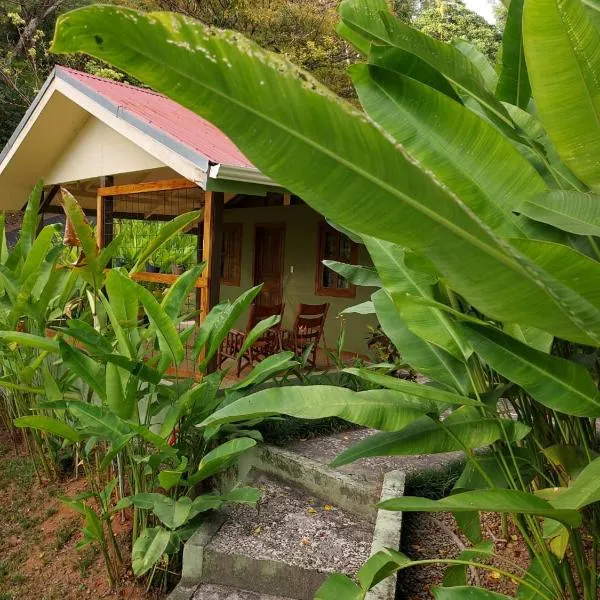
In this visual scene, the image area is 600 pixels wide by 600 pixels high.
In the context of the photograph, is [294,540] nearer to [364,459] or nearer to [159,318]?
[364,459]

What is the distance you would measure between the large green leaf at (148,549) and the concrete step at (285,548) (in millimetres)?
298

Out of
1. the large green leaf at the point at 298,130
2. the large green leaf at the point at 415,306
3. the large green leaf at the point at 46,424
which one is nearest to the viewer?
the large green leaf at the point at 298,130

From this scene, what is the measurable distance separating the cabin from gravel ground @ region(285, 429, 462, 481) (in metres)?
1.80

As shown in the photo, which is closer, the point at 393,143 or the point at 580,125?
the point at 393,143

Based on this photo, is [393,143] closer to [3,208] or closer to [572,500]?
[572,500]

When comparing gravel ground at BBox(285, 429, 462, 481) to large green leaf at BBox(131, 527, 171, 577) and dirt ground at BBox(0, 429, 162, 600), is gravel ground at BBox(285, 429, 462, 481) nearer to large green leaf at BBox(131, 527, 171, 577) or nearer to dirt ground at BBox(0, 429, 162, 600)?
large green leaf at BBox(131, 527, 171, 577)

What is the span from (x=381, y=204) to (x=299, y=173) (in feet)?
0.37

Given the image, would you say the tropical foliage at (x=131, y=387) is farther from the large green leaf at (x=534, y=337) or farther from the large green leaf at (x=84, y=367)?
the large green leaf at (x=534, y=337)

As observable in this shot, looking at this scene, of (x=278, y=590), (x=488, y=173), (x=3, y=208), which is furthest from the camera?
(x=3, y=208)

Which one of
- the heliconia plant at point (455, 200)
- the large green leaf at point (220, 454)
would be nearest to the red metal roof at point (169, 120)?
the large green leaf at point (220, 454)

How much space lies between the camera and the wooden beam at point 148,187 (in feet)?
20.1

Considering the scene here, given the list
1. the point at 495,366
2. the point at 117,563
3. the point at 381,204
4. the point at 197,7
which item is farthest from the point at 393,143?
the point at 197,7

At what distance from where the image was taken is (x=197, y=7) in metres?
17.6

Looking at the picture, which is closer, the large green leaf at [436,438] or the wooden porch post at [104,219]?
the large green leaf at [436,438]
